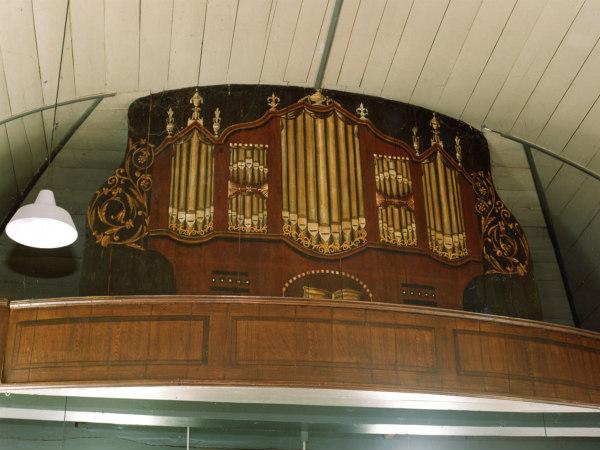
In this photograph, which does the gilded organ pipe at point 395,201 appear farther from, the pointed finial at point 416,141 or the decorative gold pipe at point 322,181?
the decorative gold pipe at point 322,181

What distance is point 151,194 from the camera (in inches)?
261

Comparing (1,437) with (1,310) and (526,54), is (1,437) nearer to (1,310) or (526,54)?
(1,310)

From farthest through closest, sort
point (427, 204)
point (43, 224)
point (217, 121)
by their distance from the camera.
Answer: point (217, 121), point (427, 204), point (43, 224)

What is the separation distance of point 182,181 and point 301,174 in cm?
85

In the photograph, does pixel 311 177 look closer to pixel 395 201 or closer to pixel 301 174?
pixel 301 174

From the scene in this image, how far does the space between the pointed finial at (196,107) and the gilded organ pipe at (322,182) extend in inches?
25.4

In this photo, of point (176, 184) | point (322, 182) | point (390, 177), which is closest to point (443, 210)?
point (390, 177)

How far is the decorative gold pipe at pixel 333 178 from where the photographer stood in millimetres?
6586

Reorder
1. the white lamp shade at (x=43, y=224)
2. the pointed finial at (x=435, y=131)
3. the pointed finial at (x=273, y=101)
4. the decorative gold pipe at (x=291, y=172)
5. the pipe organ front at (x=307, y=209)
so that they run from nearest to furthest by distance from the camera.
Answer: the white lamp shade at (x=43, y=224) < the pipe organ front at (x=307, y=209) < the decorative gold pipe at (x=291, y=172) < the pointed finial at (x=273, y=101) < the pointed finial at (x=435, y=131)

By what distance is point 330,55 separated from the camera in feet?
23.2

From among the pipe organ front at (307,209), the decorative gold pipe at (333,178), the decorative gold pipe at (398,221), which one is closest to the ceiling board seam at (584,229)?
the pipe organ front at (307,209)

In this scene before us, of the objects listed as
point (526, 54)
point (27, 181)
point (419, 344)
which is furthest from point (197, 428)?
point (526, 54)

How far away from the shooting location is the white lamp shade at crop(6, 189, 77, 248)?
5871 mm

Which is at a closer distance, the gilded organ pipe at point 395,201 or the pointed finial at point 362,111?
the gilded organ pipe at point 395,201
